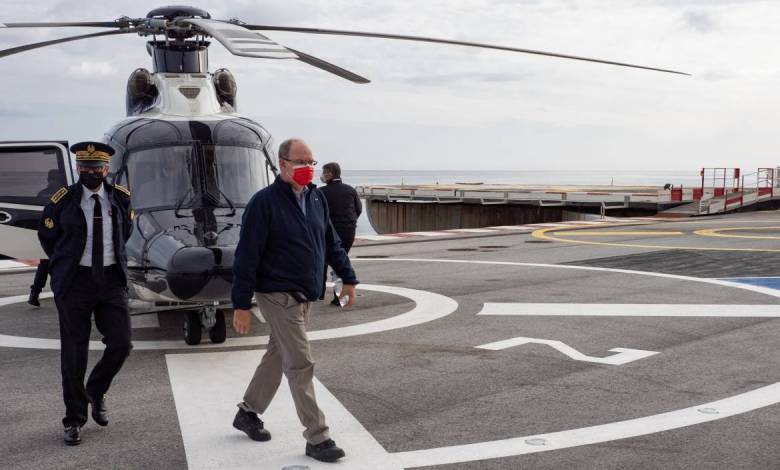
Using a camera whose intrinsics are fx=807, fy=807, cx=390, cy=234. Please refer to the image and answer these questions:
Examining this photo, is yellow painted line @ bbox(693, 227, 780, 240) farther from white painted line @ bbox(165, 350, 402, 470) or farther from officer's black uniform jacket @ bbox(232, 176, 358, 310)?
officer's black uniform jacket @ bbox(232, 176, 358, 310)

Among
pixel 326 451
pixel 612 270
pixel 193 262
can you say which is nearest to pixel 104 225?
pixel 193 262

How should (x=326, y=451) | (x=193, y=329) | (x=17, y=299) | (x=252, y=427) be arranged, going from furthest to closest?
(x=17, y=299), (x=193, y=329), (x=252, y=427), (x=326, y=451)

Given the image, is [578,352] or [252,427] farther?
[578,352]

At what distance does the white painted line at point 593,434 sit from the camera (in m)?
5.21

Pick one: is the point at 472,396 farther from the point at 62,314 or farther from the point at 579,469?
the point at 62,314

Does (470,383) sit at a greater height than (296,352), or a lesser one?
lesser

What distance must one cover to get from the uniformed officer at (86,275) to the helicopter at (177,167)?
68.5 inches

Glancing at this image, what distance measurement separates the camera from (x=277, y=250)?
5273mm

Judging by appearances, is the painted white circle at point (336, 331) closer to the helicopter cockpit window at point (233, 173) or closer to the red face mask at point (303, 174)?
the helicopter cockpit window at point (233, 173)

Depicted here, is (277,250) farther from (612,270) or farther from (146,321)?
(612,270)

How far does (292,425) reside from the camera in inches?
231

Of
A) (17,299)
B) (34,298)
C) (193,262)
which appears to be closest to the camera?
(193,262)

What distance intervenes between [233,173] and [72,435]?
4327 mm

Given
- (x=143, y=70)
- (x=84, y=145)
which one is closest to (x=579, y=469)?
(x=84, y=145)
